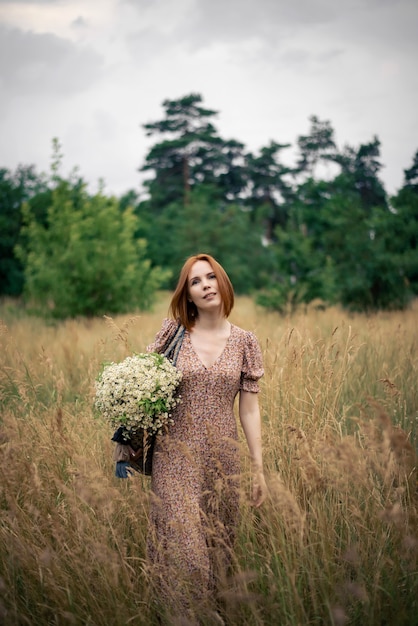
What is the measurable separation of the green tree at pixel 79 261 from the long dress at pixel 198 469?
9547 mm

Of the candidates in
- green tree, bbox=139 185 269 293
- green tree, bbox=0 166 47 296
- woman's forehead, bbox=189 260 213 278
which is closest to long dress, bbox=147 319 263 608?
woman's forehead, bbox=189 260 213 278

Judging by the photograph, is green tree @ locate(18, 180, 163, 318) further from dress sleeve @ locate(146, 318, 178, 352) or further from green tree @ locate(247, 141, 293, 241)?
green tree @ locate(247, 141, 293, 241)

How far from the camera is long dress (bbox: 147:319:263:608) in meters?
2.11

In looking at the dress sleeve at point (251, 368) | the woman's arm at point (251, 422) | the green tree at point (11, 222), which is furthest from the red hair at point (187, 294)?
the green tree at point (11, 222)

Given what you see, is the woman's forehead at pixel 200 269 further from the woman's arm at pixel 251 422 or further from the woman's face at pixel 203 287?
the woman's arm at pixel 251 422

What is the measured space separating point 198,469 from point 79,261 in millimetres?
10050

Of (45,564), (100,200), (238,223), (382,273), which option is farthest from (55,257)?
(238,223)

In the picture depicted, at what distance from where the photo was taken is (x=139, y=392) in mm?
2193

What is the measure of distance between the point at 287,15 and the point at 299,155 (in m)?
19.3

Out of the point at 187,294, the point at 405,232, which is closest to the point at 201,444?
the point at 187,294

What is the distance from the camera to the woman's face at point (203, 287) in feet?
8.20

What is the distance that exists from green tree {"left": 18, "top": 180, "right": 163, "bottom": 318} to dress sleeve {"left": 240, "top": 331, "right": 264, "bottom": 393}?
9.50m

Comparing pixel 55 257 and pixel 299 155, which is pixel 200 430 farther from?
pixel 299 155

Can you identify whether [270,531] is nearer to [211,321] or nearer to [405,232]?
[211,321]
